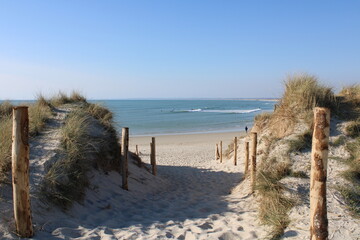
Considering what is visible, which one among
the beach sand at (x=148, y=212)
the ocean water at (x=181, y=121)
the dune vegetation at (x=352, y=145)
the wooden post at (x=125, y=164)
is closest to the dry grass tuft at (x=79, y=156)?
the beach sand at (x=148, y=212)

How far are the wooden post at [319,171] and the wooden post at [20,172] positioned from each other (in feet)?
13.6

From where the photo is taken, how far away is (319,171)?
3.87 m

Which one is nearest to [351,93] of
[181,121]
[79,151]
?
[79,151]

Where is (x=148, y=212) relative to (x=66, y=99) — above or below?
below

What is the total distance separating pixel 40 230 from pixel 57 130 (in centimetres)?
369

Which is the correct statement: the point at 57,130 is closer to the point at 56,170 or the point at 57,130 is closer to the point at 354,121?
the point at 56,170

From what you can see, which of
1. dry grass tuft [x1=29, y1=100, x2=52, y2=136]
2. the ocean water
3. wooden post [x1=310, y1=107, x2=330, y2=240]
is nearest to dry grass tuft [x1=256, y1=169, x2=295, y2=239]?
wooden post [x1=310, y1=107, x2=330, y2=240]

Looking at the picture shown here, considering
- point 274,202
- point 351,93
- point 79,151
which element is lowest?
point 274,202

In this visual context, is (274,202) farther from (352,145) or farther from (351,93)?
(351,93)

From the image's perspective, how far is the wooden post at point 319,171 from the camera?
3.82 metres

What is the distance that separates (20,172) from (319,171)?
13.9ft

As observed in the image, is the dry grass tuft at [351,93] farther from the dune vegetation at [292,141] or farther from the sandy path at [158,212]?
the sandy path at [158,212]

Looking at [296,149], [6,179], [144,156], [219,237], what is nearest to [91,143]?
[6,179]

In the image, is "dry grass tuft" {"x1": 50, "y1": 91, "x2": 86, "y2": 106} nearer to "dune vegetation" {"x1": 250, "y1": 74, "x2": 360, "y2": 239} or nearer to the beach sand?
the beach sand
